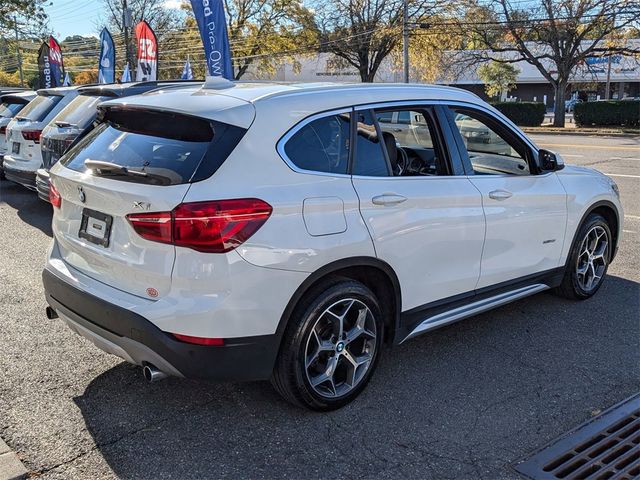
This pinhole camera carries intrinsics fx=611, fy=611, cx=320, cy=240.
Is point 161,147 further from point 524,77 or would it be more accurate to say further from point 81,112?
point 524,77

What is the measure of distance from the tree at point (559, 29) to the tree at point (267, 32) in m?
14.1

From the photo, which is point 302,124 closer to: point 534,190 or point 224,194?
point 224,194

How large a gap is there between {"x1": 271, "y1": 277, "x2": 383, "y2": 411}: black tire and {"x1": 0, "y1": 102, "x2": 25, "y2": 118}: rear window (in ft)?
30.6

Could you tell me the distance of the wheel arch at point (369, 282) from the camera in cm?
314

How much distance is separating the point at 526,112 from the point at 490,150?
3170cm

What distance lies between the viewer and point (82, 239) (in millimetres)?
3443

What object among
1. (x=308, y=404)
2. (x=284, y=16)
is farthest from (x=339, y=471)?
(x=284, y=16)

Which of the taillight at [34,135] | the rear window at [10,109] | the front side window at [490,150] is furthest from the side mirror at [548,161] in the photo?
the rear window at [10,109]

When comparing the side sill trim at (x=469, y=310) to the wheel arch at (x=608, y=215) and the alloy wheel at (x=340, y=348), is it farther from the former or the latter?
the wheel arch at (x=608, y=215)

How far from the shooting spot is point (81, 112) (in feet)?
25.3

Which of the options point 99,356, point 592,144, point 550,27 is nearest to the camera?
point 99,356

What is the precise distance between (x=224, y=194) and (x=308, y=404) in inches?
50.6

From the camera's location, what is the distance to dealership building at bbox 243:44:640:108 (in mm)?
50944

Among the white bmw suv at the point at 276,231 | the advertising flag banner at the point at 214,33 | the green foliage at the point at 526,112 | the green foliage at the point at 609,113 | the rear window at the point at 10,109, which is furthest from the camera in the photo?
the green foliage at the point at 526,112
